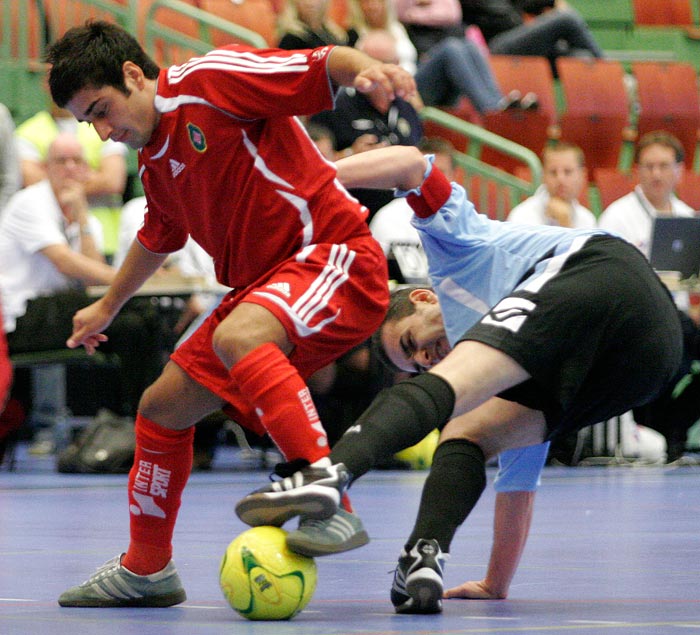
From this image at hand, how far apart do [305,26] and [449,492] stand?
23.1 feet

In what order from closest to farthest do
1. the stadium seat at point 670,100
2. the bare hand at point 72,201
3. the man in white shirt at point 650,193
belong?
the bare hand at point 72,201 < the man in white shirt at point 650,193 < the stadium seat at point 670,100

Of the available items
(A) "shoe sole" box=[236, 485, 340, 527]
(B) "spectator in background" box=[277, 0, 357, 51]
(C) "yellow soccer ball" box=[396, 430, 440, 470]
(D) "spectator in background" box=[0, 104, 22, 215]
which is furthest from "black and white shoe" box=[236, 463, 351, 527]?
(B) "spectator in background" box=[277, 0, 357, 51]

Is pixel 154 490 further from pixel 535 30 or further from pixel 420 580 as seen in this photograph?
pixel 535 30

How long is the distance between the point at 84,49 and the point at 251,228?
1.85 feet

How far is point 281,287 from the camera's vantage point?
322cm

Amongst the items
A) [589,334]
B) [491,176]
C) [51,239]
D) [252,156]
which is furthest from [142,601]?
[491,176]

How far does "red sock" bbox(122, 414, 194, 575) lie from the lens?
134 inches

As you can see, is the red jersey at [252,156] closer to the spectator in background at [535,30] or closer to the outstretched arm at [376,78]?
the outstretched arm at [376,78]

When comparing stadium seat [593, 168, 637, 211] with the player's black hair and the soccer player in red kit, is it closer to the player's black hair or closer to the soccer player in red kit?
the soccer player in red kit

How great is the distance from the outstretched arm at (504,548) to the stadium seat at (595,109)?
341 inches

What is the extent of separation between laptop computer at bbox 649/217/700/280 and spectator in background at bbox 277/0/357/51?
284 cm

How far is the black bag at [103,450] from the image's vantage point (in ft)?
25.0

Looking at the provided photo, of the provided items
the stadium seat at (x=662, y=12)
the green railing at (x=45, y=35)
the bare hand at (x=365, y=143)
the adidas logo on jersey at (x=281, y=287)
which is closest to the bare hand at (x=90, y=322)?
the adidas logo on jersey at (x=281, y=287)

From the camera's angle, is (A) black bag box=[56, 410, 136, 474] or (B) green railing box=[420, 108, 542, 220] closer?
(A) black bag box=[56, 410, 136, 474]
